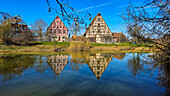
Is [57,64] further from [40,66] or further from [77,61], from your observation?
[77,61]

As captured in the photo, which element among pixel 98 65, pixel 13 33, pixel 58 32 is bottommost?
pixel 98 65

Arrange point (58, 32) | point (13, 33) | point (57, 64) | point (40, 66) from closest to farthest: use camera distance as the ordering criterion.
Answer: point (40, 66)
point (57, 64)
point (13, 33)
point (58, 32)

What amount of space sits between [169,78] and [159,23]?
2.94m

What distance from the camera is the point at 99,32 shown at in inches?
1491

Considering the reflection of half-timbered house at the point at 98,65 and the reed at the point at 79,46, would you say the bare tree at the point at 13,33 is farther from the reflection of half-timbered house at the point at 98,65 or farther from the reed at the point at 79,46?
the reflection of half-timbered house at the point at 98,65

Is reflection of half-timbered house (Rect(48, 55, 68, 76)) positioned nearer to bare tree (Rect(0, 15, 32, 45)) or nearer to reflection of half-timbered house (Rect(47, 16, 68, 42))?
bare tree (Rect(0, 15, 32, 45))

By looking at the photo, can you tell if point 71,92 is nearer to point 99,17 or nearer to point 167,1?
point 167,1

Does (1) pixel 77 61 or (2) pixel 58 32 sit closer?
(1) pixel 77 61

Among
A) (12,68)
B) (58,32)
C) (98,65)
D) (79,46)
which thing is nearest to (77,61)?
(98,65)

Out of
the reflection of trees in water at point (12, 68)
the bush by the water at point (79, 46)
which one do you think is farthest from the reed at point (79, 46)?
the reflection of trees in water at point (12, 68)

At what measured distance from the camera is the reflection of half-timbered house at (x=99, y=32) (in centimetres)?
3731

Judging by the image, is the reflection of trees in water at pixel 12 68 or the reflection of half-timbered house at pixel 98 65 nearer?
the reflection of trees in water at pixel 12 68

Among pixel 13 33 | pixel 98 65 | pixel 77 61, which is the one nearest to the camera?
pixel 98 65

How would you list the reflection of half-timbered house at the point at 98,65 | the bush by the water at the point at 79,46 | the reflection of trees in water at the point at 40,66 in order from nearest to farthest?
1. the reflection of half-timbered house at the point at 98,65
2. the reflection of trees in water at the point at 40,66
3. the bush by the water at the point at 79,46
